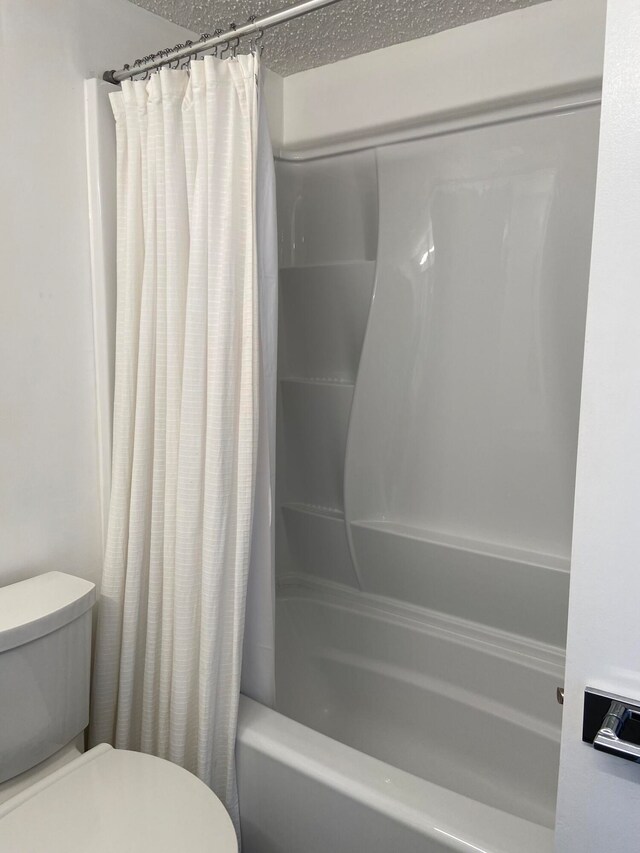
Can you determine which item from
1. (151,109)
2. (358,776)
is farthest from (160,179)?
(358,776)

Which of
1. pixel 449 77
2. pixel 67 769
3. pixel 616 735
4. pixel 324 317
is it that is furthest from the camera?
pixel 324 317

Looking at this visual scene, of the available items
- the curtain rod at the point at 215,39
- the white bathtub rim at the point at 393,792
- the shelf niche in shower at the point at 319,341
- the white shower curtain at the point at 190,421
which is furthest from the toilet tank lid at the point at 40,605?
the curtain rod at the point at 215,39

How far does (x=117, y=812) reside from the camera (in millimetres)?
1320

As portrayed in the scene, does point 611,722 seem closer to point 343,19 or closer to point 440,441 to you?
point 440,441

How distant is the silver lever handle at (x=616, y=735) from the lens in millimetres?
855

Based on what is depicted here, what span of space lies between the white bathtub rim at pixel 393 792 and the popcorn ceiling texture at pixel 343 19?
1.78 metres

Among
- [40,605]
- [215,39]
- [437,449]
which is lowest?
[40,605]

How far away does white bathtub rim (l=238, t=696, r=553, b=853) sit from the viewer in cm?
125

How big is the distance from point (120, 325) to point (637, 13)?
1262 millimetres

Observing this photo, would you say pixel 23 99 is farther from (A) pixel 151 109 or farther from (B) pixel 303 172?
(B) pixel 303 172

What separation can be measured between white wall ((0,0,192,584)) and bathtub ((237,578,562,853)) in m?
0.69

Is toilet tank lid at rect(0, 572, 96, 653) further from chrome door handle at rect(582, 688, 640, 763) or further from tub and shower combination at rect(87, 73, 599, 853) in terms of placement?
chrome door handle at rect(582, 688, 640, 763)

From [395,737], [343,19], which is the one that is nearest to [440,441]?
[395,737]

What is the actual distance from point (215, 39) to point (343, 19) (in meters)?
0.57
